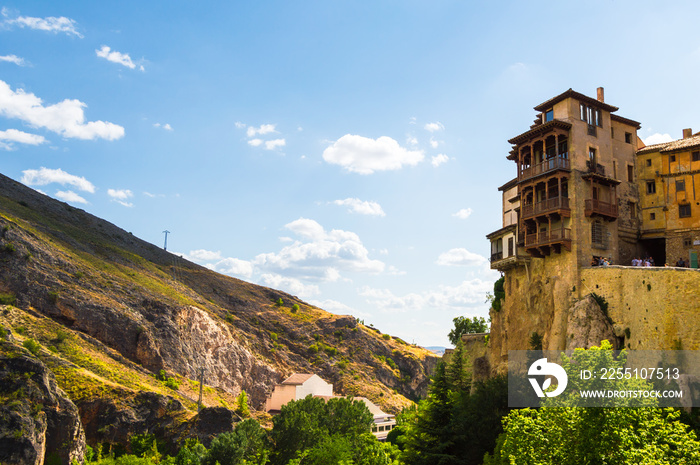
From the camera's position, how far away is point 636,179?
44.6 meters

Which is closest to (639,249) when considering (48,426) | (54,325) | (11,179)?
(48,426)

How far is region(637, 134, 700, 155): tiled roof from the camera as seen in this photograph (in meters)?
42.2

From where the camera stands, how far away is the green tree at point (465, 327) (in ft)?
286

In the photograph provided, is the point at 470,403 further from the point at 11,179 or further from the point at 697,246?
the point at 11,179

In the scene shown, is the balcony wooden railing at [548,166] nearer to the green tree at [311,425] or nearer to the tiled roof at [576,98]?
the tiled roof at [576,98]

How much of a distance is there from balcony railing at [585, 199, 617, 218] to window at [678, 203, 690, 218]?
17.7 feet

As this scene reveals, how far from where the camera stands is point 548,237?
4056 cm

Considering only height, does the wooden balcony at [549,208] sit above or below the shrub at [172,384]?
above

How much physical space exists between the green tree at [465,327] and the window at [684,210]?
156ft

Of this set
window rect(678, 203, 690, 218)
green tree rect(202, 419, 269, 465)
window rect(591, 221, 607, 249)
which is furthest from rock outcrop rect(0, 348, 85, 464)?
window rect(678, 203, 690, 218)

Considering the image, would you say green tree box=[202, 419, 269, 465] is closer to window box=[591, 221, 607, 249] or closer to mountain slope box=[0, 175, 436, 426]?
mountain slope box=[0, 175, 436, 426]

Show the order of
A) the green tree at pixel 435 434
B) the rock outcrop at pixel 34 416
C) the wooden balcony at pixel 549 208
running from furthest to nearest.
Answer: the rock outcrop at pixel 34 416
the wooden balcony at pixel 549 208
the green tree at pixel 435 434

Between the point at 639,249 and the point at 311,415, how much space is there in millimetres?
43877

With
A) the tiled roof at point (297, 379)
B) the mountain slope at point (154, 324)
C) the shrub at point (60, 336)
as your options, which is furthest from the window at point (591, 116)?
the tiled roof at point (297, 379)
